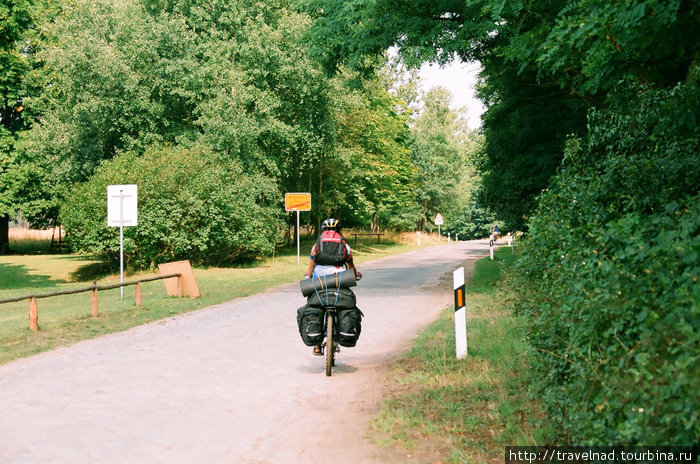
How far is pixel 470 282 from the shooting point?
20.7 metres

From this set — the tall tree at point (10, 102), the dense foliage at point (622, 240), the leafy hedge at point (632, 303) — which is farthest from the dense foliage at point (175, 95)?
the leafy hedge at point (632, 303)

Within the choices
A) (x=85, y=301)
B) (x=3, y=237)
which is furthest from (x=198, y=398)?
(x=3, y=237)

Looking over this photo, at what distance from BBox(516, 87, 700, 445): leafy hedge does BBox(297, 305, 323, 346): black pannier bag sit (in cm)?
292

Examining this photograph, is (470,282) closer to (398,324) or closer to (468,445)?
(398,324)

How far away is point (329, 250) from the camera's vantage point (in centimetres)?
852

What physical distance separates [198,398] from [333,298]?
2237 millimetres

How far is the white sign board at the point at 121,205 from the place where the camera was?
1692cm

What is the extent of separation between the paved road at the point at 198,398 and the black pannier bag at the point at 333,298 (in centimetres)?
88

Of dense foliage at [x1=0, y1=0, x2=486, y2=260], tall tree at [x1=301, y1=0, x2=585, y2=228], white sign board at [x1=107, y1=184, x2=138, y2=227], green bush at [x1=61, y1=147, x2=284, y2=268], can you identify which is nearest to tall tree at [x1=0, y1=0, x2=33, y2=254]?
dense foliage at [x1=0, y1=0, x2=486, y2=260]

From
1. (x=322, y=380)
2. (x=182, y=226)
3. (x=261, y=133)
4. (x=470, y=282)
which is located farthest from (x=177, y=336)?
(x=261, y=133)

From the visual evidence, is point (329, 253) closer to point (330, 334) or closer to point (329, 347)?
point (330, 334)

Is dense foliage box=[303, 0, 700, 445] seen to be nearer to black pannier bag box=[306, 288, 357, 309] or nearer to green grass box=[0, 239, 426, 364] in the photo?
black pannier bag box=[306, 288, 357, 309]

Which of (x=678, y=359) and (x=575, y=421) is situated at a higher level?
(x=678, y=359)

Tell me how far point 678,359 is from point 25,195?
45561 mm
